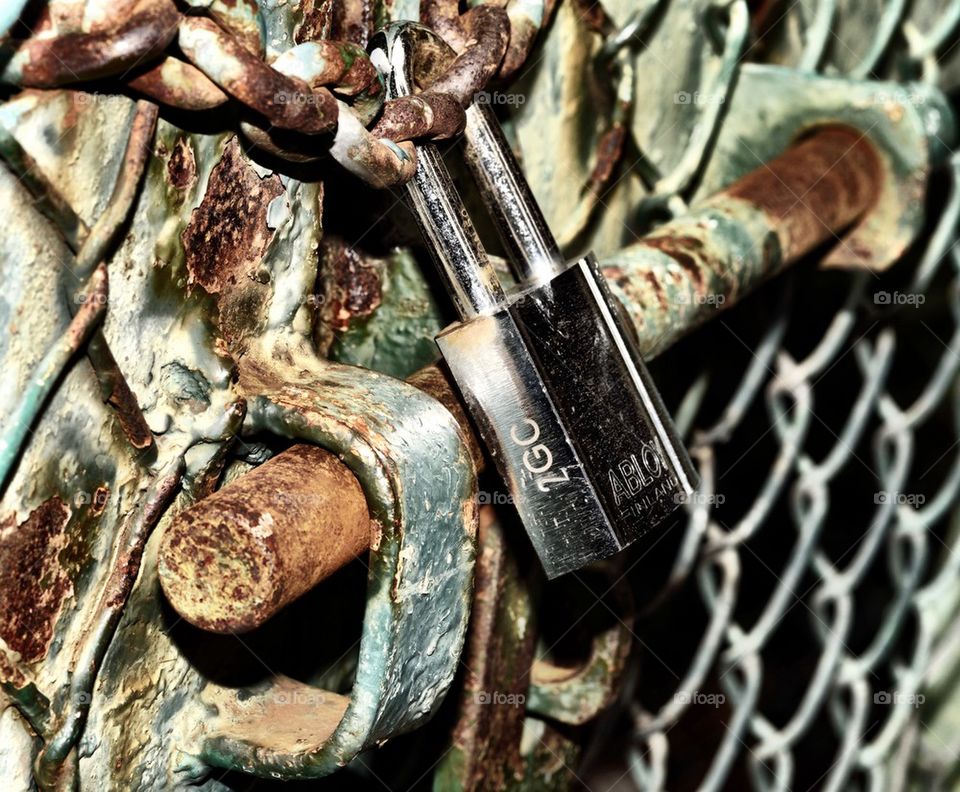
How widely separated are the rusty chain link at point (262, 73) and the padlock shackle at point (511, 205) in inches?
1.1

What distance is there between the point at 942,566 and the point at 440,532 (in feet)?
3.45

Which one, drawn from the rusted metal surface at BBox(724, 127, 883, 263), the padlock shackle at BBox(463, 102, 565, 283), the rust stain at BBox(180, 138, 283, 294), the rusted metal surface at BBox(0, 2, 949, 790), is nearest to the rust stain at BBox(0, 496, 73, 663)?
the rusted metal surface at BBox(0, 2, 949, 790)

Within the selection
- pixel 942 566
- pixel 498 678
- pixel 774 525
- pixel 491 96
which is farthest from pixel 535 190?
pixel 774 525

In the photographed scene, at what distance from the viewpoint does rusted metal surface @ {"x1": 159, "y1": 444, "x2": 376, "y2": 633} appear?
1.49 ft

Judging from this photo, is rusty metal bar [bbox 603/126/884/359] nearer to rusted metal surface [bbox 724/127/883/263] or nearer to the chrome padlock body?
rusted metal surface [bbox 724/127/883/263]

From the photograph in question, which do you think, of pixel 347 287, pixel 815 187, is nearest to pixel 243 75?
pixel 347 287

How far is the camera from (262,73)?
1.43ft

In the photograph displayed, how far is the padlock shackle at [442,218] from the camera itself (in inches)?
21.4

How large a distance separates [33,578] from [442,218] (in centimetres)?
22

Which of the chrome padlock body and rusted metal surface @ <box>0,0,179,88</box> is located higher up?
rusted metal surface @ <box>0,0,179,88</box>

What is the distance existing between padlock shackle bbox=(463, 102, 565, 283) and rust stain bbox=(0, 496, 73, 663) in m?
0.23

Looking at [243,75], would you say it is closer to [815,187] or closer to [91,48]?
[91,48]

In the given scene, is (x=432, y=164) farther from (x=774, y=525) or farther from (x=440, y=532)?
(x=774, y=525)

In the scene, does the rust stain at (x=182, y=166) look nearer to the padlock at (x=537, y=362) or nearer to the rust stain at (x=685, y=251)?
the padlock at (x=537, y=362)
